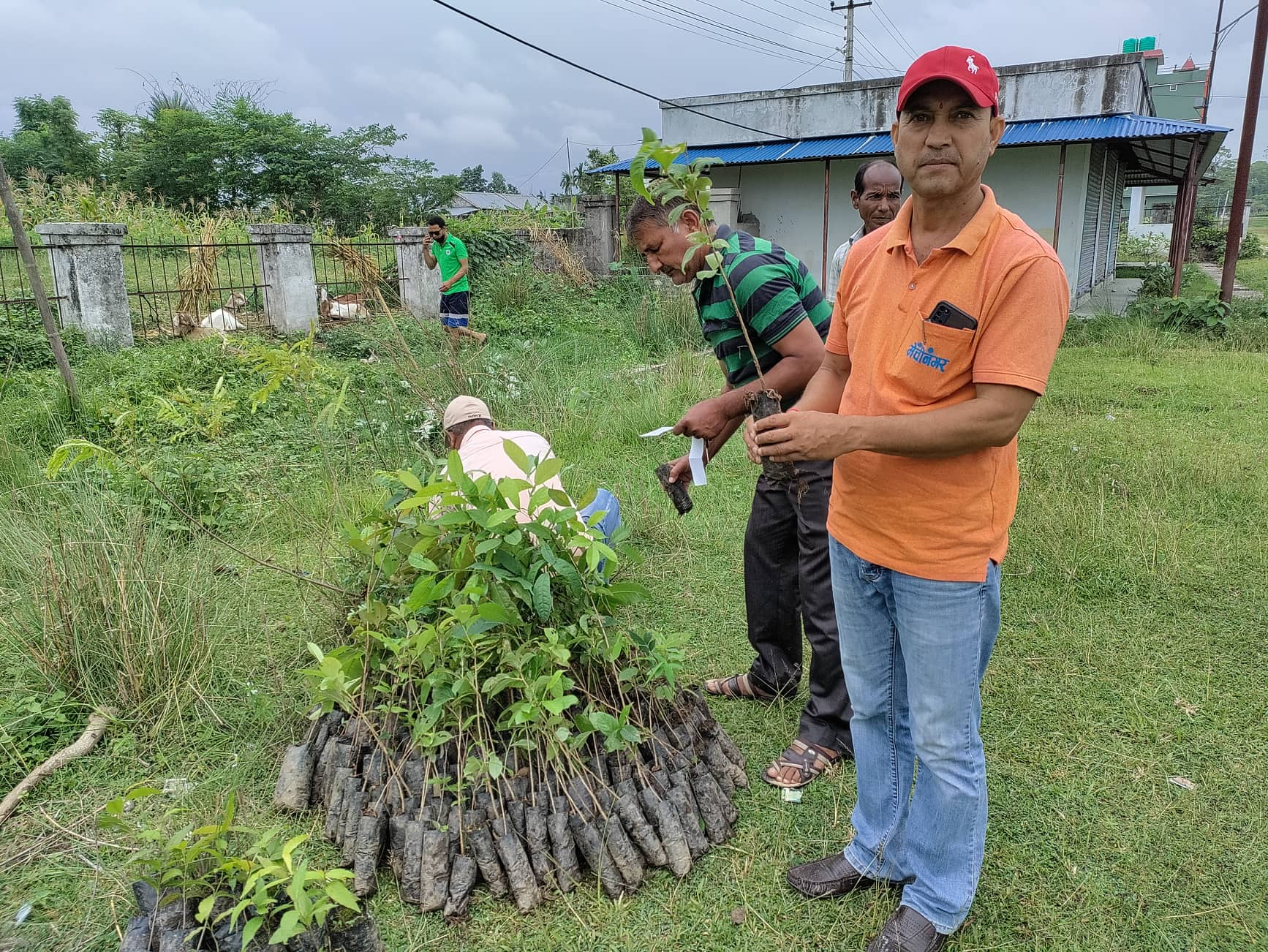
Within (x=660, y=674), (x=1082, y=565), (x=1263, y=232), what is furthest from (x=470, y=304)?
(x=1263, y=232)

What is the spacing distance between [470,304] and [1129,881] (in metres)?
10.8

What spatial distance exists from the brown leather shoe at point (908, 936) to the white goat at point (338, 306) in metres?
10.0

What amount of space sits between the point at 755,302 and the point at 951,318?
1.05 meters

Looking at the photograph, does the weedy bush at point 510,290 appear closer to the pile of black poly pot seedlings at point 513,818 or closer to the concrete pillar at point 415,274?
the concrete pillar at point 415,274

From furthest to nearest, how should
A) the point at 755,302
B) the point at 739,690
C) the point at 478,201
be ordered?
the point at 478,201 < the point at 739,690 < the point at 755,302

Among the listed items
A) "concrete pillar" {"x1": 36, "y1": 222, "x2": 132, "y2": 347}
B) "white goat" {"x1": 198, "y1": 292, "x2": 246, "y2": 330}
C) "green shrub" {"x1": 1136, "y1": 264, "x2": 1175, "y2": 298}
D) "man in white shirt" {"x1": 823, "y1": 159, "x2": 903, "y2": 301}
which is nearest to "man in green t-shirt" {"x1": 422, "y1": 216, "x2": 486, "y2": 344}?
"white goat" {"x1": 198, "y1": 292, "x2": 246, "y2": 330}

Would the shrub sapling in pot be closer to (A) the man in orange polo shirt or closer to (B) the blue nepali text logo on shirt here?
(A) the man in orange polo shirt

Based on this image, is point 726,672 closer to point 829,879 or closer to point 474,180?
point 829,879

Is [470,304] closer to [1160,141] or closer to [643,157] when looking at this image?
[643,157]

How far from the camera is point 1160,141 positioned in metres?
15.6

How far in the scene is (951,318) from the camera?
154cm

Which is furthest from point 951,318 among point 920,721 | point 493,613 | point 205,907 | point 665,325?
point 665,325

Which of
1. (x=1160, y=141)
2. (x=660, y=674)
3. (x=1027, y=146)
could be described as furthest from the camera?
(x=1160, y=141)

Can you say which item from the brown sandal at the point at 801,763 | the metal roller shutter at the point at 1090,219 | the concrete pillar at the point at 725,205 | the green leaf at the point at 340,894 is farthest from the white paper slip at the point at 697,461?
the metal roller shutter at the point at 1090,219
